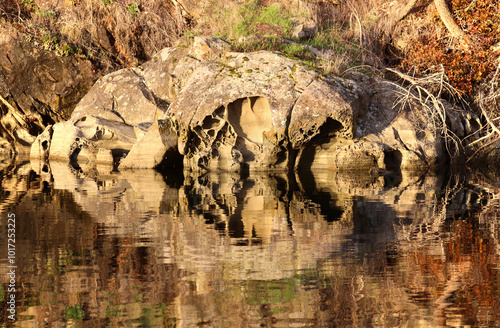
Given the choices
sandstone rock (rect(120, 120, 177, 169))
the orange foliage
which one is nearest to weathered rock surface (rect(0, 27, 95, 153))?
sandstone rock (rect(120, 120, 177, 169))

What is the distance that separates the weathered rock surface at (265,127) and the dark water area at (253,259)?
3.68 m

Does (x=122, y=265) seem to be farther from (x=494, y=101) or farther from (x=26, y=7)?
(x=26, y=7)

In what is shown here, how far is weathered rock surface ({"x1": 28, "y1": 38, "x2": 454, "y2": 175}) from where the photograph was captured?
1303 cm

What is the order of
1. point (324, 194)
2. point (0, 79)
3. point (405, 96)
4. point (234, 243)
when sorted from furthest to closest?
1. point (0, 79)
2. point (405, 96)
3. point (324, 194)
4. point (234, 243)

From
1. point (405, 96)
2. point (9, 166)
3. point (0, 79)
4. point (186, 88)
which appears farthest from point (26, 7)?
point (405, 96)

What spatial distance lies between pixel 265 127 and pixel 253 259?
28.1ft

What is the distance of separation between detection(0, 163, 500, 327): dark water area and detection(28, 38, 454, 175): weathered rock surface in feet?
12.1

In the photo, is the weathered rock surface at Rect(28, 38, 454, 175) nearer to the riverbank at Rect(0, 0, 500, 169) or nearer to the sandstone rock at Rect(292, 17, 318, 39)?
the riverbank at Rect(0, 0, 500, 169)

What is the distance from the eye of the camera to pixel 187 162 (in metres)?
14.1

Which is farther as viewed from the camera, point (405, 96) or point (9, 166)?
point (9, 166)

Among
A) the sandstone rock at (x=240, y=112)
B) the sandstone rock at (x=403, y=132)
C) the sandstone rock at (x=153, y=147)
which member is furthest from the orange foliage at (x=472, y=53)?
the sandstone rock at (x=153, y=147)

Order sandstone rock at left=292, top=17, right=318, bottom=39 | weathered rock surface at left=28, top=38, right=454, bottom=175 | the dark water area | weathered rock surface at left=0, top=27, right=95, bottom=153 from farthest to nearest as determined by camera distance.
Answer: weathered rock surface at left=0, top=27, right=95, bottom=153 < sandstone rock at left=292, top=17, right=318, bottom=39 < weathered rock surface at left=28, top=38, right=454, bottom=175 < the dark water area

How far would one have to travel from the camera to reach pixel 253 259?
16.6 feet

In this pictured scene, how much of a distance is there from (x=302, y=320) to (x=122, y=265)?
1.94 metres
